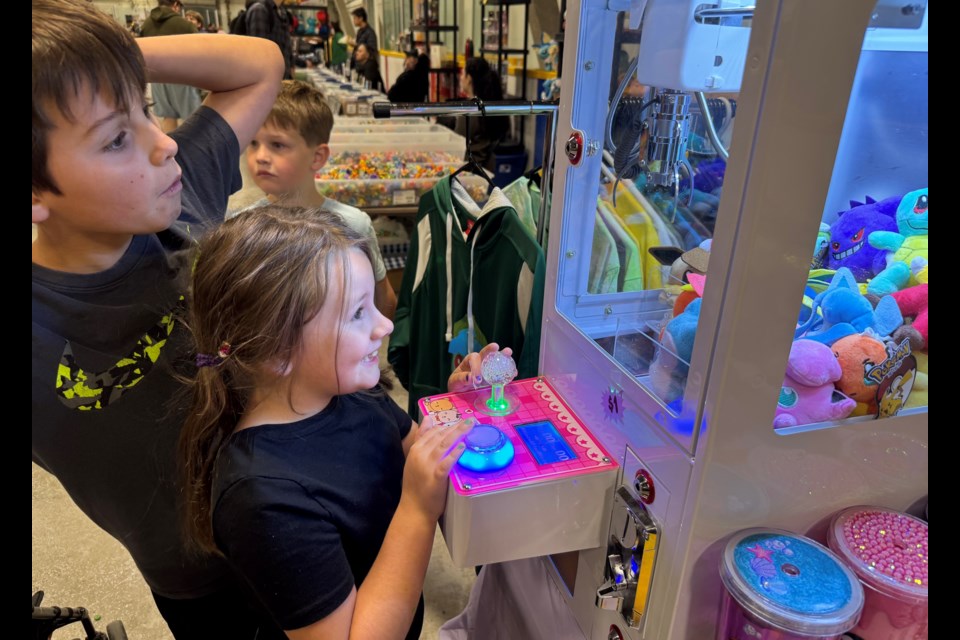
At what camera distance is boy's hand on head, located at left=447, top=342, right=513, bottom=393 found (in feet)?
2.82

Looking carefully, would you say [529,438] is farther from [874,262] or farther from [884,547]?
[874,262]

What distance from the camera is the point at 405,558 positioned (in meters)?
0.73

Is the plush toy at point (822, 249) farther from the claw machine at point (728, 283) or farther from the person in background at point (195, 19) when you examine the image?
the person in background at point (195, 19)

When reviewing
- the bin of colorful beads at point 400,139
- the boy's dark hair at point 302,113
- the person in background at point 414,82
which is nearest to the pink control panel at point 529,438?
the boy's dark hair at point 302,113

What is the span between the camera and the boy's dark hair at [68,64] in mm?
599

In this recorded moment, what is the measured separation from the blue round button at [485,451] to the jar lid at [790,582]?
252mm

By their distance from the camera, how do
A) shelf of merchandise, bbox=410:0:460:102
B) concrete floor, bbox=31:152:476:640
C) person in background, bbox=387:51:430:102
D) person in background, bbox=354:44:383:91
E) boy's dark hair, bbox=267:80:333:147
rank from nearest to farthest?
concrete floor, bbox=31:152:476:640, boy's dark hair, bbox=267:80:333:147, person in background, bbox=387:51:430:102, shelf of merchandise, bbox=410:0:460:102, person in background, bbox=354:44:383:91

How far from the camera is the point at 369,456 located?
32.8 inches

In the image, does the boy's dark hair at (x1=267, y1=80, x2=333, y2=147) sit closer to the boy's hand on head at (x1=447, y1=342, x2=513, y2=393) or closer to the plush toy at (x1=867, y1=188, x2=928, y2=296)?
the boy's hand on head at (x1=447, y1=342, x2=513, y2=393)

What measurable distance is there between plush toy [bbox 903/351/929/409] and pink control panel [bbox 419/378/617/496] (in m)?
0.33

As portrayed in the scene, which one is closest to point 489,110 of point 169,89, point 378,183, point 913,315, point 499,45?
point 913,315

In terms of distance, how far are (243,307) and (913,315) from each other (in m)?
0.78

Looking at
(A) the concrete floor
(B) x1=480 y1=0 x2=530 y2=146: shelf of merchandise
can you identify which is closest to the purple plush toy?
(A) the concrete floor
